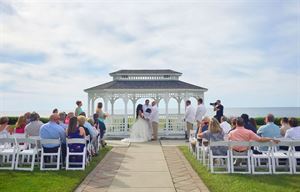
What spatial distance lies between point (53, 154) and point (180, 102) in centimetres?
1250

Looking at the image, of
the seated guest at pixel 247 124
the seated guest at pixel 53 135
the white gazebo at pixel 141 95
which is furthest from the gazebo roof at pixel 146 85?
the seated guest at pixel 53 135

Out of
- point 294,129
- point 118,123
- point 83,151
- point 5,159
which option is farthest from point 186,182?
point 118,123

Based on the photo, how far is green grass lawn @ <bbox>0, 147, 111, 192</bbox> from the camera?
712 centimetres

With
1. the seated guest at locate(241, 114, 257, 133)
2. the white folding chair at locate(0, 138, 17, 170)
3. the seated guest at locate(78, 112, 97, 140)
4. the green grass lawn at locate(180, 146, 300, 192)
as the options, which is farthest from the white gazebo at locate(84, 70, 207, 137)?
the green grass lawn at locate(180, 146, 300, 192)

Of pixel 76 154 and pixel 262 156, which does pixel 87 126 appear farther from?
pixel 262 156

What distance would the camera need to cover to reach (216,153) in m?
9.20

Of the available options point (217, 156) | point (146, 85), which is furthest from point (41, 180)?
point (146, 85)

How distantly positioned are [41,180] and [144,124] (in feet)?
32.4

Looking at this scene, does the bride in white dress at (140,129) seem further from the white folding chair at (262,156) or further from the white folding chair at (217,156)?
the white folding chair at (262,156)

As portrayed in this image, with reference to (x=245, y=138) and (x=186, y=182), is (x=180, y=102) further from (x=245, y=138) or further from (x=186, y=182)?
(x=186, y=182)

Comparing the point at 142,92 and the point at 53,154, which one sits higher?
the point at 142,92

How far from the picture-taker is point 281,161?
32.6 ft

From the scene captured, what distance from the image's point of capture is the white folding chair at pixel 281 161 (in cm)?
881

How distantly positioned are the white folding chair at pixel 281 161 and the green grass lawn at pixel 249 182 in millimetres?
471
